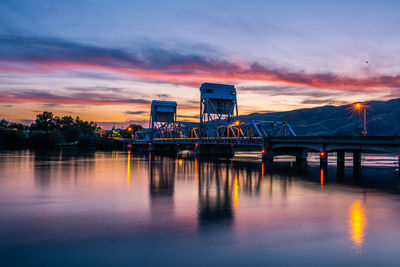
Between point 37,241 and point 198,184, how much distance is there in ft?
99.7

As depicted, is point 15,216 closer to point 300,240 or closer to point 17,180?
point 300,240

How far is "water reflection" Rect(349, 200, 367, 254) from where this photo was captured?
21.2m

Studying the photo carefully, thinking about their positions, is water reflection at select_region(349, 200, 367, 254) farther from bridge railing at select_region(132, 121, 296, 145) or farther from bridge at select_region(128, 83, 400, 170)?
bridge railing at select_region(132, 121, 296, 145)

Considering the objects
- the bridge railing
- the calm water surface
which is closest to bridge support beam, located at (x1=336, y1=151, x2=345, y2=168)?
the bridge railing

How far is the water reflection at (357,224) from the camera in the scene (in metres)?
21.2

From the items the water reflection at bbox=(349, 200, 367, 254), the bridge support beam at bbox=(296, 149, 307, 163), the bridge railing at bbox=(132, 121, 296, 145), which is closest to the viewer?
the water reflection at bbox=(349, 200, 367, 254)

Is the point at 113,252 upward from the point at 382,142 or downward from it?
downward

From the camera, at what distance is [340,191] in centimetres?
4306

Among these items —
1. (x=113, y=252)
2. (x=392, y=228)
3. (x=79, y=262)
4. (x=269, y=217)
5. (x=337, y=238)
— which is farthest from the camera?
(x=269, y=217)

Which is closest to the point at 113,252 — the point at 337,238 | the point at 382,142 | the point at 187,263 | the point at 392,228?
the point at 187,263

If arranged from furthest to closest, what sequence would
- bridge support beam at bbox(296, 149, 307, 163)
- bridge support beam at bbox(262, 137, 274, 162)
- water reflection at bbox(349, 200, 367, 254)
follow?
1. bridge support beam at bbox(296, 149, 307, 163)
2. bridge support beam at bbox(262, 137, 274, 162)
3. water reflection at bbox(349, 200, 367, 254)

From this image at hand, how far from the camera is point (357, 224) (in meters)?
25.8

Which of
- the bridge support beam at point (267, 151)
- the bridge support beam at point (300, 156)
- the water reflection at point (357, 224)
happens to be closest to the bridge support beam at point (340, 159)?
the bridge support beam at point (300, 156)

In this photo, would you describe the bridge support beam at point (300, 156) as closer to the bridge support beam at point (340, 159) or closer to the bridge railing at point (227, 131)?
the bridge railing at point (227, 131)
